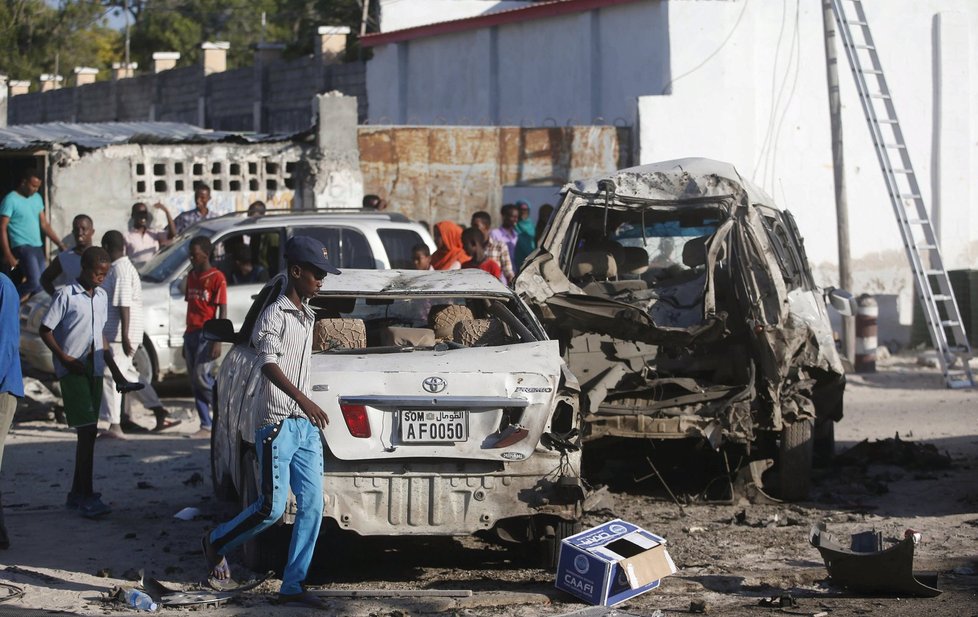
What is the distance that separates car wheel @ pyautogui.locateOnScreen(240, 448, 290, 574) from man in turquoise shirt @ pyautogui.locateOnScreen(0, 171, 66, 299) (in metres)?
8.41

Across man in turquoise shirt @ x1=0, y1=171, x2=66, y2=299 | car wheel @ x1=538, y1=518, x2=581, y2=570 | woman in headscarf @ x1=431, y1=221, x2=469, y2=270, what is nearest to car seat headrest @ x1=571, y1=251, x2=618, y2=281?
woman in headscarf @ x1=431, y1=221, x2=469, y2=270

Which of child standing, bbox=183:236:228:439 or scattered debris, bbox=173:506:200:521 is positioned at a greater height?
child standing, bbox=183:236:228:439

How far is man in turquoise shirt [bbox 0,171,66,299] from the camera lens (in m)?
14.4

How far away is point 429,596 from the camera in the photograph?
21.3 feet

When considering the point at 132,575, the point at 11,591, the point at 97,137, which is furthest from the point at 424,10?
the point at 11,591

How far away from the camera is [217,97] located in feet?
101

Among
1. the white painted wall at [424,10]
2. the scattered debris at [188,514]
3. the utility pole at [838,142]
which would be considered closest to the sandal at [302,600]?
the scattered debris at [188,514]

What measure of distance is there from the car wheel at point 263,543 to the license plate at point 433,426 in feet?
2.59

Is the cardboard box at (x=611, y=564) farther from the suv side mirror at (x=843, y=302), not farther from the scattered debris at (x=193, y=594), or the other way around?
the suv side mirror at (x=843, y=302)

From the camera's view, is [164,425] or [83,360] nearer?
[83,360]

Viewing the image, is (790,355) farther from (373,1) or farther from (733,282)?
(373,1)

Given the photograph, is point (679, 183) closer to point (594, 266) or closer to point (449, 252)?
point (594, 266)

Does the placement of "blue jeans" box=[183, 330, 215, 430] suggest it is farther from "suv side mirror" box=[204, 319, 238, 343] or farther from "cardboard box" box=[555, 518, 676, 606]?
"cardboard box" box=[555, 518, 676, 606]

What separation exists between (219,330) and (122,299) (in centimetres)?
360
